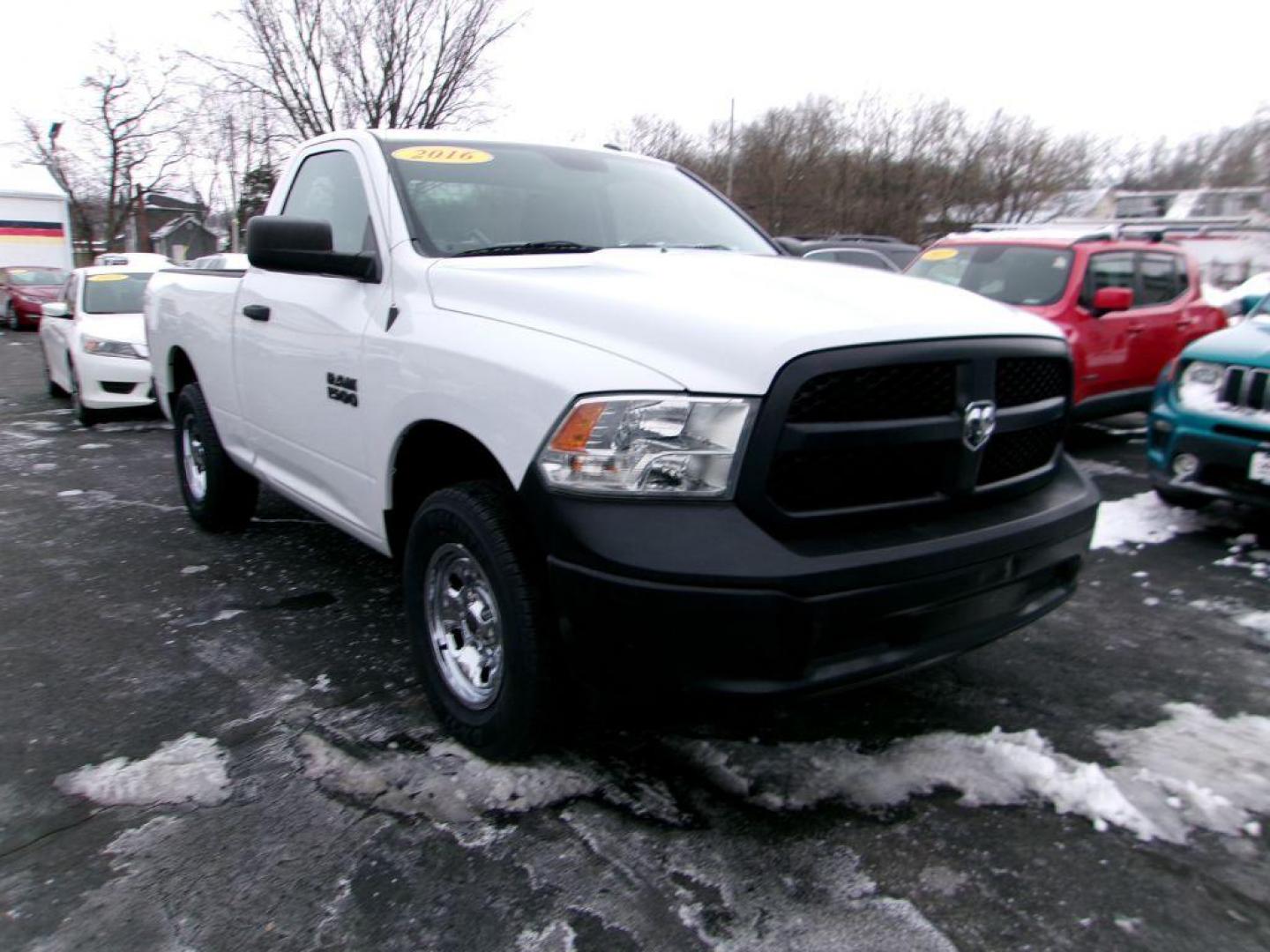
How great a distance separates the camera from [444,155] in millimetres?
3416

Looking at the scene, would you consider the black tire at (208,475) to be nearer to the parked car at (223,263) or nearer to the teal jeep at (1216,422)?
the parked car at (223,263)

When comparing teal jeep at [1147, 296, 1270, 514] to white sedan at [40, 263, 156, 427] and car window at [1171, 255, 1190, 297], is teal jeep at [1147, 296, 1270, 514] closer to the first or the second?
car window at [1171, 255, 1190, 297]

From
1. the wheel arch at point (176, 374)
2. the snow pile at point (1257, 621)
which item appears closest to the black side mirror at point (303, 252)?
the wheel arch at point (176, 374)

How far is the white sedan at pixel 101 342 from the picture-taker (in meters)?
8.77

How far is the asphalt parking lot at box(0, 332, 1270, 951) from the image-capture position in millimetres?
2098

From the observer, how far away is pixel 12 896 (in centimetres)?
219

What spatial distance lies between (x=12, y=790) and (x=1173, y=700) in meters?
3.73

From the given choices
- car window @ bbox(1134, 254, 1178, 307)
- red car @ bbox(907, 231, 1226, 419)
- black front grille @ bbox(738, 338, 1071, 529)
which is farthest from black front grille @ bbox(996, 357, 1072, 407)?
car window @ bbox(1134, 254, 1178, 307)

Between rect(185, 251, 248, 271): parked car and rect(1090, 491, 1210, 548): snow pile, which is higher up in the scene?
rect(185, 251, 248, 271): parked car

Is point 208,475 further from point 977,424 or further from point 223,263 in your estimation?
point 977,424

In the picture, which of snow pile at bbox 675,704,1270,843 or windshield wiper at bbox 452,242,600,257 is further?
windshield wiper at bbox 452,242,600,257

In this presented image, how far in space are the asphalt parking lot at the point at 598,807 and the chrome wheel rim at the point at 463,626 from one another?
233 millimetres

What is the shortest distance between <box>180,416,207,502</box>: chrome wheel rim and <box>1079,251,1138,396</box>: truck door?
604 cm

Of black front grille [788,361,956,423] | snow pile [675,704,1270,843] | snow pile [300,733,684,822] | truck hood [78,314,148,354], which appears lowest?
snow pile [300,733,684,822]
